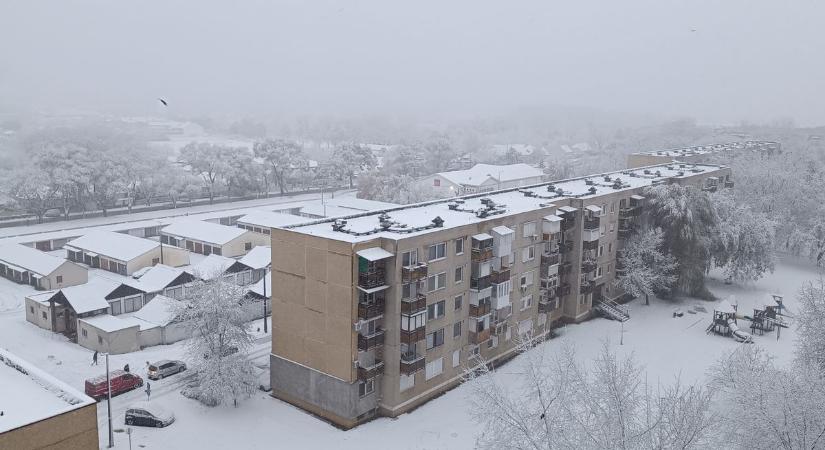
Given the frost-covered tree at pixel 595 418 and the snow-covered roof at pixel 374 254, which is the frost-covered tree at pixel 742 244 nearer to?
the snow-covered roof at pixel 374 254

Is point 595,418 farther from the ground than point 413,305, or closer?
closer

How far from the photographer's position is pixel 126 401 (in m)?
27.3

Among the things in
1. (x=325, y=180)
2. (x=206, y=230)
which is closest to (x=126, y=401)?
(x=206, y=230)

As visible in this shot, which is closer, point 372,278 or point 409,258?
point 372,278

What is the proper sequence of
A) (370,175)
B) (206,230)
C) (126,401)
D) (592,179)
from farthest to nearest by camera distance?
1. (370,175)
2. (206,230)
3. (592,179)
4. (126,401)

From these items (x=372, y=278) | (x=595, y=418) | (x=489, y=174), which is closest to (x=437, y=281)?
(x=372, y=278)

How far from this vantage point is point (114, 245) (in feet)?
162

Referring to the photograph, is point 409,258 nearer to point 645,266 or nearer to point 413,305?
point 413,305

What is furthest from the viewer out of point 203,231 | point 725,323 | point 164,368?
point 203,231

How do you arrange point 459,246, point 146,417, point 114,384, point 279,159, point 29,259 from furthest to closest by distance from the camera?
point 279,159 < point 29,259 < point 459,246 < point 114,384 < point 146,417

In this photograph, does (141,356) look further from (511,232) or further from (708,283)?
(708,283)

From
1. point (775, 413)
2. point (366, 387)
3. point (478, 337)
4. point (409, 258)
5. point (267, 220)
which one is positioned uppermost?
point (409, 258)

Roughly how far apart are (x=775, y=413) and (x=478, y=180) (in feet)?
228

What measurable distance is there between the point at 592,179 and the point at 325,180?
194 feet
